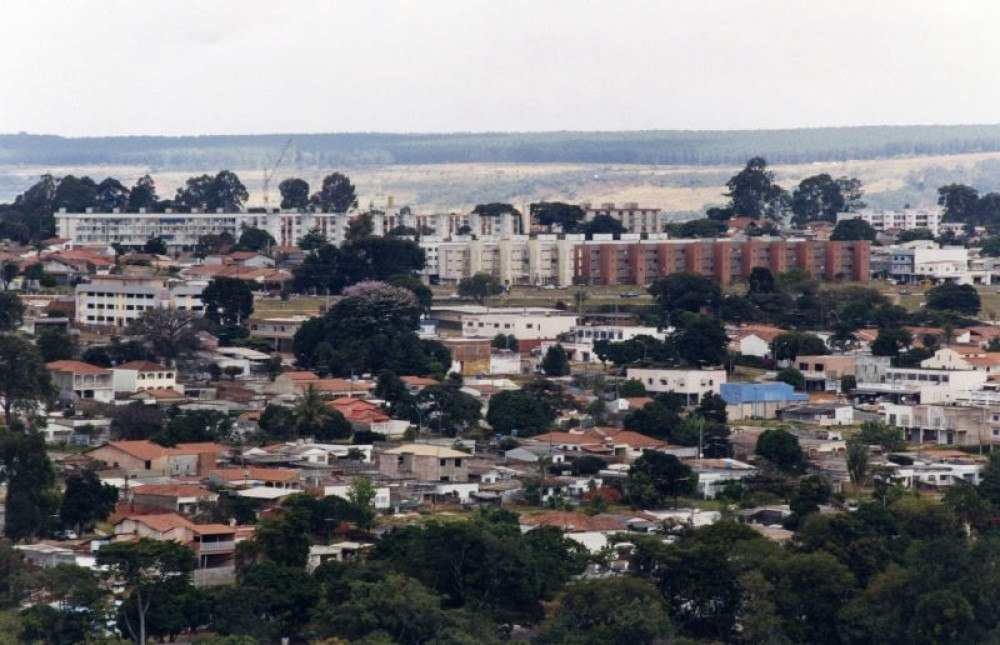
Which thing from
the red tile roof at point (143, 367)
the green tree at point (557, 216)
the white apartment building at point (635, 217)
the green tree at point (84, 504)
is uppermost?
the green tree at point (557, 216)

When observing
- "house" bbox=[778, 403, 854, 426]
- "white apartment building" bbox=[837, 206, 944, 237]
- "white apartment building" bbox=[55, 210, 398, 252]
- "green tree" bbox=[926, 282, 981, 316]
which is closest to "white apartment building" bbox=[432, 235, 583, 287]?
"white apartment building" bbox=[55, 210, 398, 252]

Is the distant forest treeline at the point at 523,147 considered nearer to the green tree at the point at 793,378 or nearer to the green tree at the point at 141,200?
the green tree at the point at 141,200

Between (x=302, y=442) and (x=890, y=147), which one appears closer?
(x=302, y=442)

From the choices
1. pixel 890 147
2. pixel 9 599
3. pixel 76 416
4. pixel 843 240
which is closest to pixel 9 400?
pixel 76 416

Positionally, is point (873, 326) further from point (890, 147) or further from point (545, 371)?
point (890, 147)

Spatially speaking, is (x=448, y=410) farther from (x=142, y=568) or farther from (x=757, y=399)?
(x=142, y=568)

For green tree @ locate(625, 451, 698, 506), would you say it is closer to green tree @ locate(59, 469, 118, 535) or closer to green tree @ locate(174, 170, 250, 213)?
green tree @ locate(59, 469, 118, 535)

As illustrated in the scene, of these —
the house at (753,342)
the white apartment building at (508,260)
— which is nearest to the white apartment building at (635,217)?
the white apartment building at (508,260)
